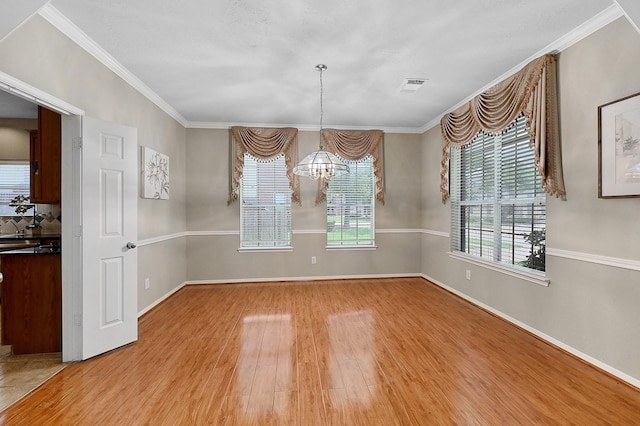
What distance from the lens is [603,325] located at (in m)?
2.45

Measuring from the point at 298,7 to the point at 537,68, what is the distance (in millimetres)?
2327

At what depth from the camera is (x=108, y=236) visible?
2.82 metres

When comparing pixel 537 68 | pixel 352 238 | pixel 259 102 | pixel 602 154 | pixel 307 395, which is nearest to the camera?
pixel 307 395

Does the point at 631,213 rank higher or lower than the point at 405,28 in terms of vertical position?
lower

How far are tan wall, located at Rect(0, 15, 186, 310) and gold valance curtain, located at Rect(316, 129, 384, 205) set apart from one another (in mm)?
2376

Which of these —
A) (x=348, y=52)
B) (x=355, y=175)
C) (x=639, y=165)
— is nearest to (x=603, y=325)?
(x=639, y=165)

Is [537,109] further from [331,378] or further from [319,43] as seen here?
[331,378]

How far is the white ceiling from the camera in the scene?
2301 millimetres

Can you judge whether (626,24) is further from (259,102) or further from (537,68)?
(259,102)

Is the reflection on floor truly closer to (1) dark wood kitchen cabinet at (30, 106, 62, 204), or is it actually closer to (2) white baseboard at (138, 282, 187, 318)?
(2) white baseboard at (138, 282, 187, 318)

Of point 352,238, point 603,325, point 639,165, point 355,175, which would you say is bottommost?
point 603,325

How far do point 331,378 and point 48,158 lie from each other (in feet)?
10.3

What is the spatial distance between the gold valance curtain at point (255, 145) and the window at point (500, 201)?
2.73 meters

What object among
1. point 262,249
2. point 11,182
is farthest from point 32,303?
point 11,182
